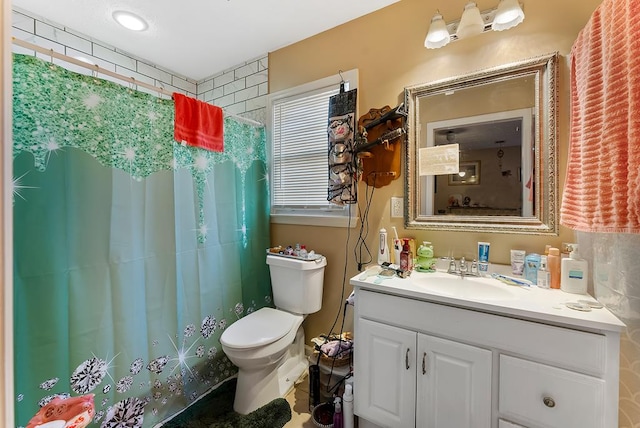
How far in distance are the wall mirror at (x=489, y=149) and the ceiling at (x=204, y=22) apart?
82 cm

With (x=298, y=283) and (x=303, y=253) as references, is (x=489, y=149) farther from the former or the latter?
(x=298, y=283)

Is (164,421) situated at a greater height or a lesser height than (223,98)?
lesser

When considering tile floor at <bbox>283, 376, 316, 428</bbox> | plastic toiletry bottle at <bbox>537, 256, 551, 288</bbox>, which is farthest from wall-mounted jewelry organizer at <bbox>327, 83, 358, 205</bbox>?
tile floor at <bbox>283, 376, 316, 428</bbox>

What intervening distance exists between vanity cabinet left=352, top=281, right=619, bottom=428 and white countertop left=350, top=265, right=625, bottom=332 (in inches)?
1.1

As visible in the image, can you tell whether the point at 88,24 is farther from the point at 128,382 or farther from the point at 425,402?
the point at 425,402

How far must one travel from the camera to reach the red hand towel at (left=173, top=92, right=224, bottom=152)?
1590 mm

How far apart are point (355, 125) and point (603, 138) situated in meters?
1.20

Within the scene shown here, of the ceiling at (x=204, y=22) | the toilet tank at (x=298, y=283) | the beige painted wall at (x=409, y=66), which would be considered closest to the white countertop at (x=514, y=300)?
the beige painted wall at (x=409, y=66)

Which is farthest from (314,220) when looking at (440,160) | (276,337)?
(440,160)

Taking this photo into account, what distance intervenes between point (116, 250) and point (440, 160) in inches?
71.2

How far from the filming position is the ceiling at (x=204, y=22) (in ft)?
5.47

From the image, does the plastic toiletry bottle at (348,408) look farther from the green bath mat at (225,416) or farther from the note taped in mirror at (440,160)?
the note taped in mirror at (440,160)

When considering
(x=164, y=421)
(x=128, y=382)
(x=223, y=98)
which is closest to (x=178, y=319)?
(x=128, y=382)

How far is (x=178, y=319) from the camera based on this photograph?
1.62 m
